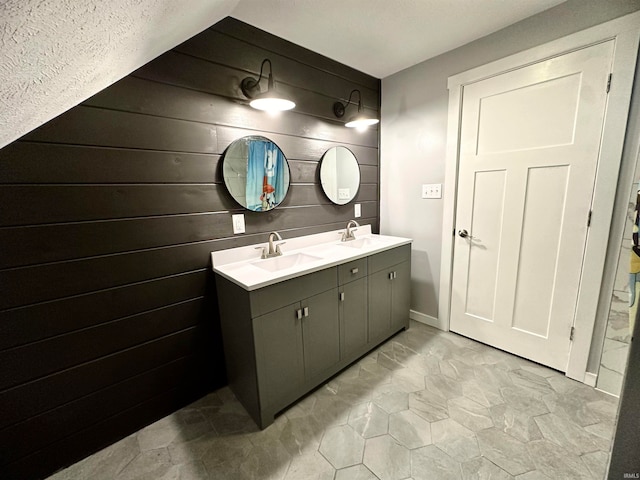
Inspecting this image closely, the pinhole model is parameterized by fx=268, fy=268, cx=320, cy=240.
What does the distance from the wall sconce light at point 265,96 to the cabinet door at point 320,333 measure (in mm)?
1196

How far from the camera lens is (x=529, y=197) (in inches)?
75.4

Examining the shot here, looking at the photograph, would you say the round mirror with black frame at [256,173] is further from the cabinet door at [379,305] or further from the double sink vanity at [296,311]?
the cabinet door at [379,305]

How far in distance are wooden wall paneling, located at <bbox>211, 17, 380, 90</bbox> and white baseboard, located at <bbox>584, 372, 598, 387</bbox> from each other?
282 cm

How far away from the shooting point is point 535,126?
1.84 meters

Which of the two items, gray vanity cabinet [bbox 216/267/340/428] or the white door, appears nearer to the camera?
gray vanity cabinet [bbox 216/267/340/428]

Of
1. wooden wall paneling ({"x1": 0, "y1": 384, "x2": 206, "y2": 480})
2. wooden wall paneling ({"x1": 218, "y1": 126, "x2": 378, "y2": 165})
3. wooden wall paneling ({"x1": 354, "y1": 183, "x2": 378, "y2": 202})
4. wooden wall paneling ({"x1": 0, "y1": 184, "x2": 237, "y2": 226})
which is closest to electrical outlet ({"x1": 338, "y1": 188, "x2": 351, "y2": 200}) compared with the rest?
wooden wall paneling ({"x1": 354, "y1": 183, "x2": 378, "y2": 202})

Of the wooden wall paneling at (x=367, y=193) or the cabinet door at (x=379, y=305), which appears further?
the wooden wall paneling at (x=367, y=193)

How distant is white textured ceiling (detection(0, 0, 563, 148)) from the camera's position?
1.49ft

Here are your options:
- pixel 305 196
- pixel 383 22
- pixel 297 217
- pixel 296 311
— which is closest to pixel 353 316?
pixel 296 311

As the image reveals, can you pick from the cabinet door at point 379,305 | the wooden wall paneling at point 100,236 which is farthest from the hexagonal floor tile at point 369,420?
the wooden wall paneling at point 100,236

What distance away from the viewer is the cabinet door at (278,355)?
1.46 m

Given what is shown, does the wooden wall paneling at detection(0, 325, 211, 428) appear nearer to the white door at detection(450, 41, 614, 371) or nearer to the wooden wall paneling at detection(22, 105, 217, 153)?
the wooden wall paneling at detection(22, 105, 217, 153)

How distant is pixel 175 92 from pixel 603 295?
9.40ft

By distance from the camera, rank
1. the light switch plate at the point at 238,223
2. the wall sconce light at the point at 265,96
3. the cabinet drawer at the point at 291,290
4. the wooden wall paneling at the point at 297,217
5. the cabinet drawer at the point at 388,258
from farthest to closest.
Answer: the cabinet drawer at the point at 388,258
the wooden wall paneling at the point at 297,217
the light switch plate at the point at 238,223
the wall sconce light at the point at 265,96
the cabinet drawer at the point at 291,290
